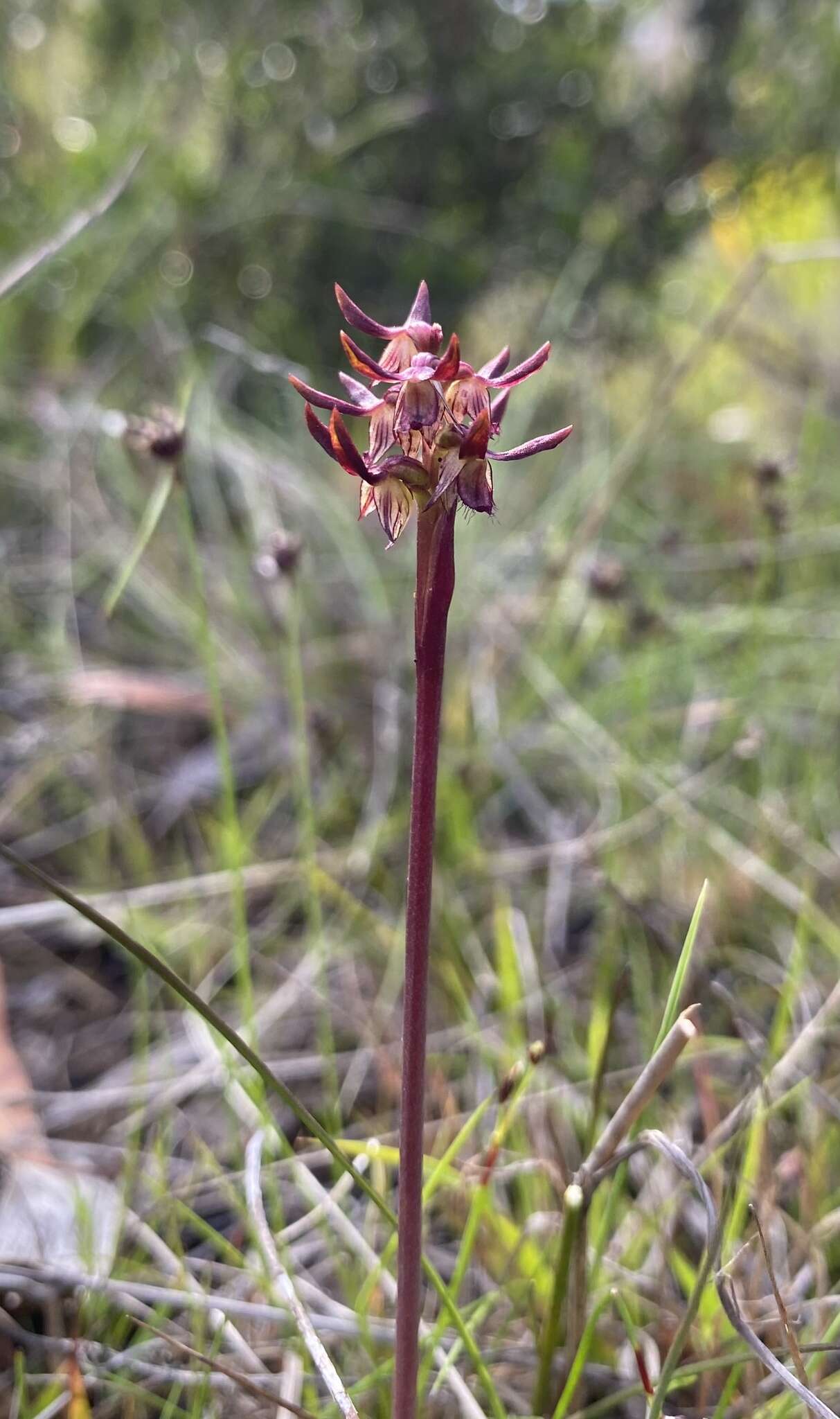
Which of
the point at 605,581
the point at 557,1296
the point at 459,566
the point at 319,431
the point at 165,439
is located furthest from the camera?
the point at 459,566

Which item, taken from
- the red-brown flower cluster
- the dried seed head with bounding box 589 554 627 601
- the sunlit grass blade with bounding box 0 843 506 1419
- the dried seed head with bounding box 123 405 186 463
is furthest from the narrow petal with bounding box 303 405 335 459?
the dried seed head with bounding box 589 554 627 601

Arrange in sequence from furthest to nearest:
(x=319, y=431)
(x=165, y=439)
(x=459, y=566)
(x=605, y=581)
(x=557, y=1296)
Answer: (x=459, y=566) → (x=605, y=581) → (x=165, y=439) → (x=557, y=1296) → (x=319, y=431)

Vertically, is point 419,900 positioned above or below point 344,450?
below

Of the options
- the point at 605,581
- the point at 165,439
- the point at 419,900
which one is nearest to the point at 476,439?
the point at 419,900

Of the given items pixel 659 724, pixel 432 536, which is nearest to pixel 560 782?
pixel 659 724

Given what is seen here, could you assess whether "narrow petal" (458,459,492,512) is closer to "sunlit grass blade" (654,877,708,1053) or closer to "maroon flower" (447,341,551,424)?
"maroon flower" (447,341,551,424)

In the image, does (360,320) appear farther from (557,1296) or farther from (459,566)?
(459,566)
